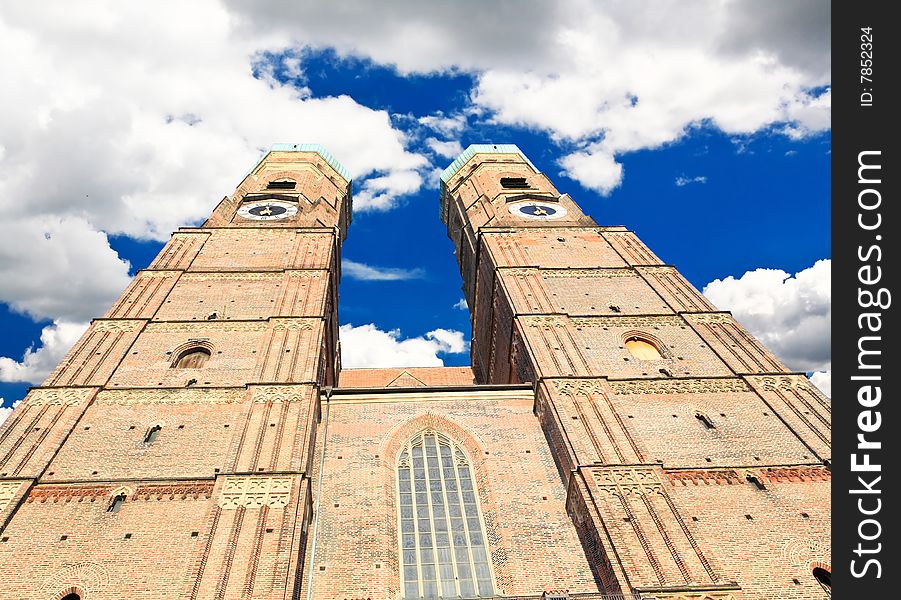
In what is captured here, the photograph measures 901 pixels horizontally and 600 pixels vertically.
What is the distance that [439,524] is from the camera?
13.3 meters

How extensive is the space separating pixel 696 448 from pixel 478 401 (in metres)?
5.94

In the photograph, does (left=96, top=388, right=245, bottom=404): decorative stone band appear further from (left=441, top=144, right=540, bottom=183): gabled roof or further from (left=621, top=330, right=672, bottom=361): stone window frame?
(left=441, top=144, right=540, bottom=183): gabled roof

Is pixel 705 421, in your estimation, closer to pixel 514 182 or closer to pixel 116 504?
pixel 116 504

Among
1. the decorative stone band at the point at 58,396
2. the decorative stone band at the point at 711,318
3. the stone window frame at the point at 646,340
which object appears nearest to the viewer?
the decorative stone band at the point at 58,396

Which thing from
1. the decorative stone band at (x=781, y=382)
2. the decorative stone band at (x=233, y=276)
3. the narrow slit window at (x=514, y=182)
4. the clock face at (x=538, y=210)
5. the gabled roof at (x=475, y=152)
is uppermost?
the gabled roof at (x=475, y=152)

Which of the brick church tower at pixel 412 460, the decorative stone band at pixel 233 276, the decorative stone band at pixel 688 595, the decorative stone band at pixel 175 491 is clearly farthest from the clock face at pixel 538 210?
the decorative stone band at pixel 688 595


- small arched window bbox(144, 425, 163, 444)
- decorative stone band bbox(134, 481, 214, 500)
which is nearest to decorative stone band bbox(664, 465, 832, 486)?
decorative stone band bbox(134, 481, 214, 500)

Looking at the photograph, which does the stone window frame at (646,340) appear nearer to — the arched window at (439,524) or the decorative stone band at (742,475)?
the decorative stone band at (742,475)

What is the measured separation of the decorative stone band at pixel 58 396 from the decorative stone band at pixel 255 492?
211 inches

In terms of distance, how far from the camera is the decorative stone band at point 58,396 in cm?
1448

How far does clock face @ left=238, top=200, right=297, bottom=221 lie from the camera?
2702 cm

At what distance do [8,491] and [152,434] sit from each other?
2.97m

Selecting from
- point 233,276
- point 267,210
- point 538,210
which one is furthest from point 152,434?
point 538,210

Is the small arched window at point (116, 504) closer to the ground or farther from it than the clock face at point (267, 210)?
closer to the ground
